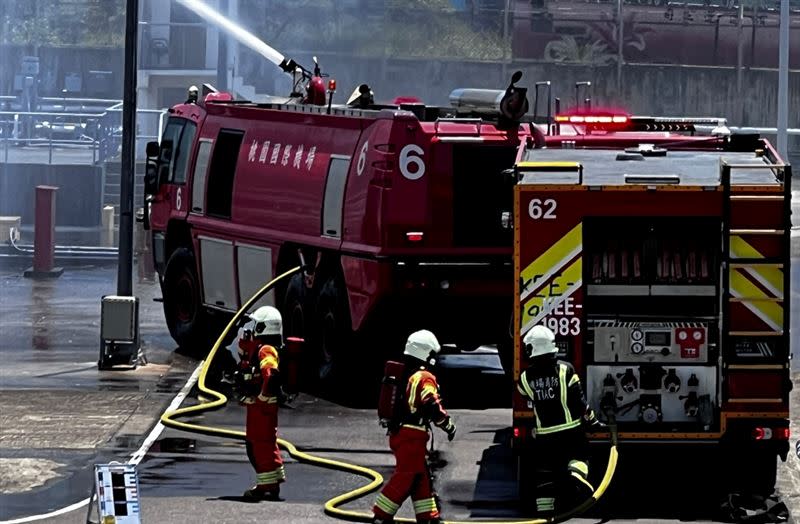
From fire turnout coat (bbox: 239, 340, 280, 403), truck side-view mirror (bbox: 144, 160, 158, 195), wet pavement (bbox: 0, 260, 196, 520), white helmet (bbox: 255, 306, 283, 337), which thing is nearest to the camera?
fire turnout coat (bbox: 239, 340, 280, 403)

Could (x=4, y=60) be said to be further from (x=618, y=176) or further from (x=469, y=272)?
(x=618, y=176)

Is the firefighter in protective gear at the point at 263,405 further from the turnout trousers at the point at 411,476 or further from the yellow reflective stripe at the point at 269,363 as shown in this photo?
the turnout trousers at the point at 411,476

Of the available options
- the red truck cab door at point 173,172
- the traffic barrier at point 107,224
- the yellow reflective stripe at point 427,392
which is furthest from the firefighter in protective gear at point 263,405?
the traffic barrier at point 107,224

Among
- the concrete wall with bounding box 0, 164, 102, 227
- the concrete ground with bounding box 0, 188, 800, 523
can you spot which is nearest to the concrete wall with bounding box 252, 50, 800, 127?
the concrete wall with bounding box 0, 164, 102, 227

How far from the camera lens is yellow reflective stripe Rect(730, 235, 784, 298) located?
1352cm

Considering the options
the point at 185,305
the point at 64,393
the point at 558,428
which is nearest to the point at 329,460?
the point at 558,428

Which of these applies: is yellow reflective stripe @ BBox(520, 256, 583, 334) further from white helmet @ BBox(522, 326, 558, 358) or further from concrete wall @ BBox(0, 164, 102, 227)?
concrete wall @ BBox(0, 164, 102, 227)

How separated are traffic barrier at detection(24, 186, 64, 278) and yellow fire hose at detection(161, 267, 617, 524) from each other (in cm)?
1088

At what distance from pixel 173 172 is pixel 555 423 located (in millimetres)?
10678

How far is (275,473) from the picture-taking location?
46.3 ft

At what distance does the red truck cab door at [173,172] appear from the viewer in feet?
73.5

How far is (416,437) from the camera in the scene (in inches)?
501

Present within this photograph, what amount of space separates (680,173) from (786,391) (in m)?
1.75

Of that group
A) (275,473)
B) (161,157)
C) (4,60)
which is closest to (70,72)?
(4,60)
